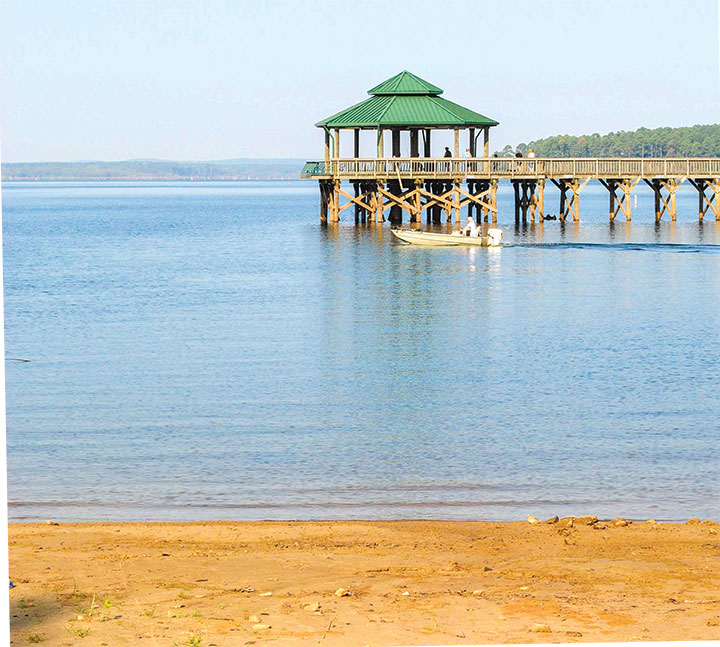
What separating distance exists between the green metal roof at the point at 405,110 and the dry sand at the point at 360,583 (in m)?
38.8

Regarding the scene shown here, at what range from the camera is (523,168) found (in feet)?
157

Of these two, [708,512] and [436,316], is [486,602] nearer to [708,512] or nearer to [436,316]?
[708,512]

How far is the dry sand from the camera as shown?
6.59 meters

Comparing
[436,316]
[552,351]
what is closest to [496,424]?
[552,351]

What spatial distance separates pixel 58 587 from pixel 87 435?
6.54m

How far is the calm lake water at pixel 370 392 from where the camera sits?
37.4 feet

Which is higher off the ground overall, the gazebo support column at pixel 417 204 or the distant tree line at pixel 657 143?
the distant tree line at pixel 657 143

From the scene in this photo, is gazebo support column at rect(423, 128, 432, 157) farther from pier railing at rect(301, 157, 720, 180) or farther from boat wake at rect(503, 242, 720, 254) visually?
boat wake at rect(503, 242, 720, 254)

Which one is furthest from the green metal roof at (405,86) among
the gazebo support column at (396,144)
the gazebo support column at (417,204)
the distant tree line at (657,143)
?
the distant tree line at (657,143)

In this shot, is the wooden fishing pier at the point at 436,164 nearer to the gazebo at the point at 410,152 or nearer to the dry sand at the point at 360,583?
the gazebo at the point at 410,152

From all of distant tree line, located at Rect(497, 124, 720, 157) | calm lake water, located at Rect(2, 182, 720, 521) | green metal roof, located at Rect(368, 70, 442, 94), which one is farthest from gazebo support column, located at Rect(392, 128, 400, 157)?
calm lake water, located at Rect(2, 182, 720, 521)

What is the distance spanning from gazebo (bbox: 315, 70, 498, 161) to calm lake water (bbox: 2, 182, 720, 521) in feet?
42.5

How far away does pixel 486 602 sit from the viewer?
7195 millimetres

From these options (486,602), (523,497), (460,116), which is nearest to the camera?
(486,602)
